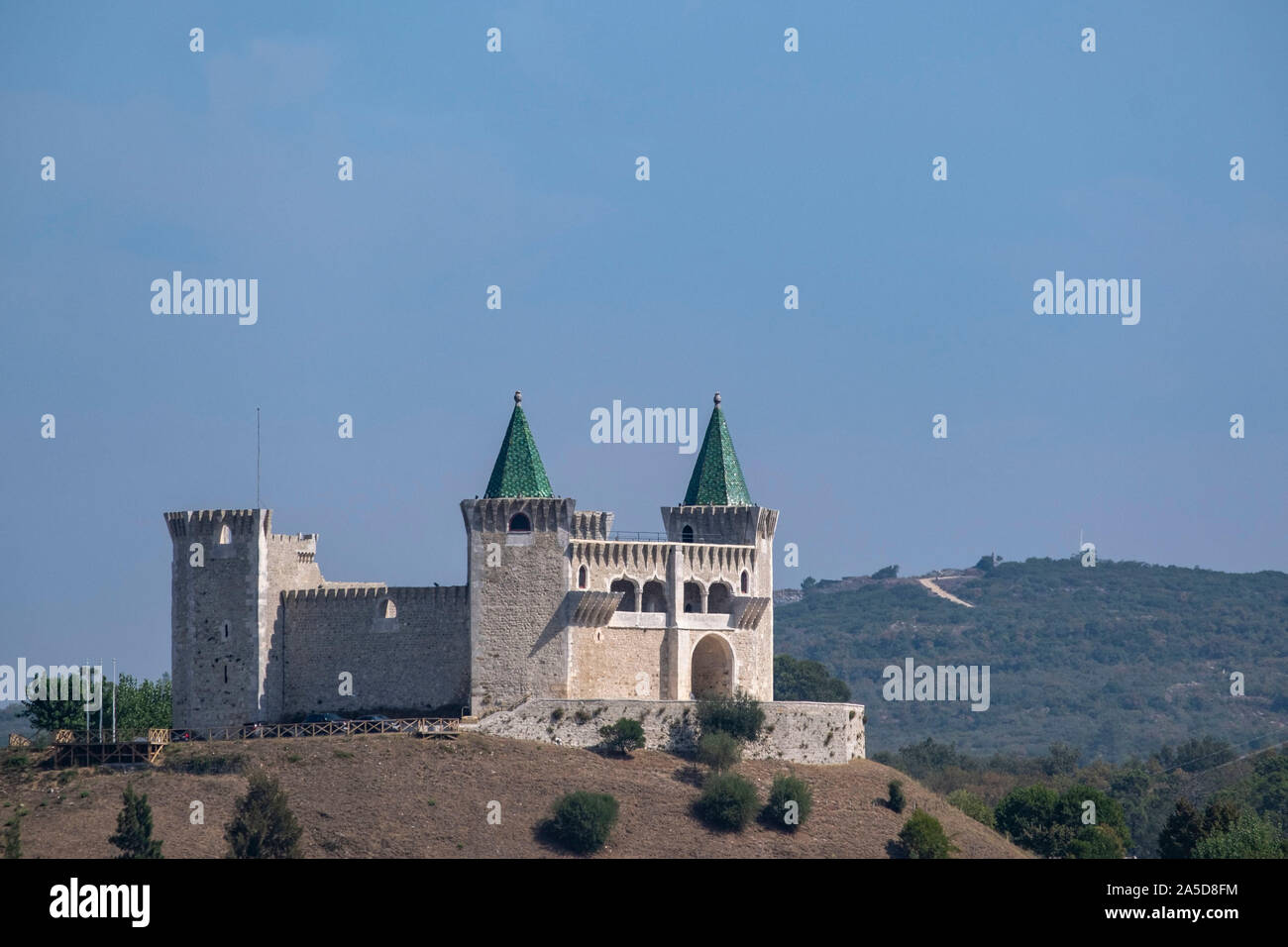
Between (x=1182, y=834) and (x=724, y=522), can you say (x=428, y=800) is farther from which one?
(x=1182, y=834)

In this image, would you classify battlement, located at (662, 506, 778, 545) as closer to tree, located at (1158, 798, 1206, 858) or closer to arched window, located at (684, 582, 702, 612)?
arched window, located at (684, 582, 702, 612)

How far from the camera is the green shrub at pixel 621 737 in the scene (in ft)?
233

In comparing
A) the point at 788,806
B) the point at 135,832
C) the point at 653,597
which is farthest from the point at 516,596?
the point at 135,832

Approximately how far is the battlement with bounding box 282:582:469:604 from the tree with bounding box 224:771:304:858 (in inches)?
479

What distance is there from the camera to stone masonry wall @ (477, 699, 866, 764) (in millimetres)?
71000

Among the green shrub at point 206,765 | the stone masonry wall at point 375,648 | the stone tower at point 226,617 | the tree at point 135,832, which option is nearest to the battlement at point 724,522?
the stone masonry wall at point 375,648

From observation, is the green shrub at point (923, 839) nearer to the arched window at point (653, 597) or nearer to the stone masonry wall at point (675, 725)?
the stone masonry wall at point (675, 725)

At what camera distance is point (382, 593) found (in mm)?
74188

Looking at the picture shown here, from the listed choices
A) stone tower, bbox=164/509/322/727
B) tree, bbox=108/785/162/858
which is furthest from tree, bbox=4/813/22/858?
stone tower, bbox=164/509/322/727

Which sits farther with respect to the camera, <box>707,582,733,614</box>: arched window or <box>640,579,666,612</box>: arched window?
<box>707,582,733,614</box>: arched window

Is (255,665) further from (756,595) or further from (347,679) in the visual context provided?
(756,595)
